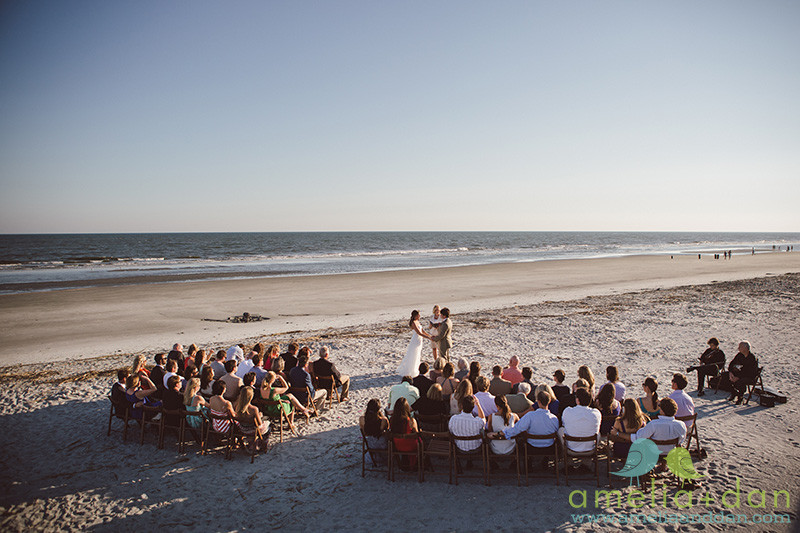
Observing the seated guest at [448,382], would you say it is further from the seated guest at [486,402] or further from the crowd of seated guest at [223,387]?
the crowd of seated guest at [223,387]

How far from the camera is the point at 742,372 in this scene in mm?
8570

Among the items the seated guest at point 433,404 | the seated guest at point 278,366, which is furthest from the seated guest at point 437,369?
the seated guest at point 278,366

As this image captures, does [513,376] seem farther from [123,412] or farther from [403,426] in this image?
[123,412]

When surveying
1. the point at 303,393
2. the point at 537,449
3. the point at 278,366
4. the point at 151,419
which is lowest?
the point at 151,419

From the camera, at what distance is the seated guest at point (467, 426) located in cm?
600

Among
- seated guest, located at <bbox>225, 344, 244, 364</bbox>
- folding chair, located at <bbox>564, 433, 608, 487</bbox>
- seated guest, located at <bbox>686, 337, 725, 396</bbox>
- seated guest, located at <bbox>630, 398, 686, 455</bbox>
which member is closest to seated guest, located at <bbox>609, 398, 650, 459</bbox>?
seated guest, located at <bbox>630, 398, 686, 455</bbox>

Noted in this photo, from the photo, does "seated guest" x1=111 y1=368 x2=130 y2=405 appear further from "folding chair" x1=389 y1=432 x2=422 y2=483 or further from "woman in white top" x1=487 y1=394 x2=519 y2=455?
"woman in white top" x1=487 y1=394 x2=519 y2=455

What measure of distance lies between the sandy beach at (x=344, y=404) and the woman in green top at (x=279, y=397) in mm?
365

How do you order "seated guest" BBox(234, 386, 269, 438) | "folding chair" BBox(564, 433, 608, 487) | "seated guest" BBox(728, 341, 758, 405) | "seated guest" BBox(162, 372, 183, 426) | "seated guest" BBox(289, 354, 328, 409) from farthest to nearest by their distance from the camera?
"seated guest" BBox(728, 341, 758, 405) → "seated guest" BBox(289, 354, 328, 409) → "seated guest" BBox(162, 372, 183, 426) → "seated guest" BBox(234, 386, 269, 438) → "folding chair" BBox(564, 433, 608, 487)

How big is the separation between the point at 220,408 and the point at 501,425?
4.31 m

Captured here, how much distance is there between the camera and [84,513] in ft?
17.9

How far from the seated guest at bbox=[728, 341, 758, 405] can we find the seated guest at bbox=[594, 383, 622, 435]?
13.6ft

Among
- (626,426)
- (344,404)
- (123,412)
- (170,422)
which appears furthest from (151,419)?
(626,426)

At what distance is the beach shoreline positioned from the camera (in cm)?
1480
